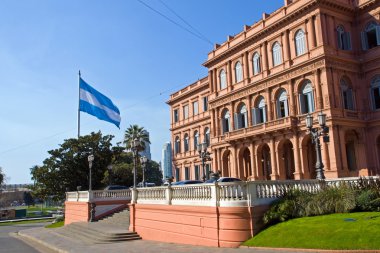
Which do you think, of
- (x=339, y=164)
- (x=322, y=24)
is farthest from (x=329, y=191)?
(x=322, y=24)

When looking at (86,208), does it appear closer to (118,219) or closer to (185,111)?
(118,219)

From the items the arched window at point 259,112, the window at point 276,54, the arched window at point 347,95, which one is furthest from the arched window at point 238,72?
the arched window at point 347,95

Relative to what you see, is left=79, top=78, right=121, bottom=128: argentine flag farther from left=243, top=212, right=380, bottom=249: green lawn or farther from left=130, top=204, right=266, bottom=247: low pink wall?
left=243, top=212, right=380, bottom=249: green lawn

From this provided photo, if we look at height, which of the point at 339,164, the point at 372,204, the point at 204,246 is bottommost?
the point at 204,246

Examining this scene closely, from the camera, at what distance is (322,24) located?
116ft

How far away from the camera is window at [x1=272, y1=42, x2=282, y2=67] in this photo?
3966 centimetres

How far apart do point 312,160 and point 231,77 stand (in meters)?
14.8

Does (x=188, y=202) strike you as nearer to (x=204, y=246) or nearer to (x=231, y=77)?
(x=204, y=246)

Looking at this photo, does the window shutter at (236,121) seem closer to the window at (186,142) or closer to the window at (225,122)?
the window at (225,122)

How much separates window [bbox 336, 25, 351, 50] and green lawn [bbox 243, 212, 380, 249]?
25535 millimetres

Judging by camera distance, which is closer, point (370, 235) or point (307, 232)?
point (370, 235)

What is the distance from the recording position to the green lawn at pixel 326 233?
1238cm

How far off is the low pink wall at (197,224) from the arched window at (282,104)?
20.4 m

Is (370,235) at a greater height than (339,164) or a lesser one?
lesser
